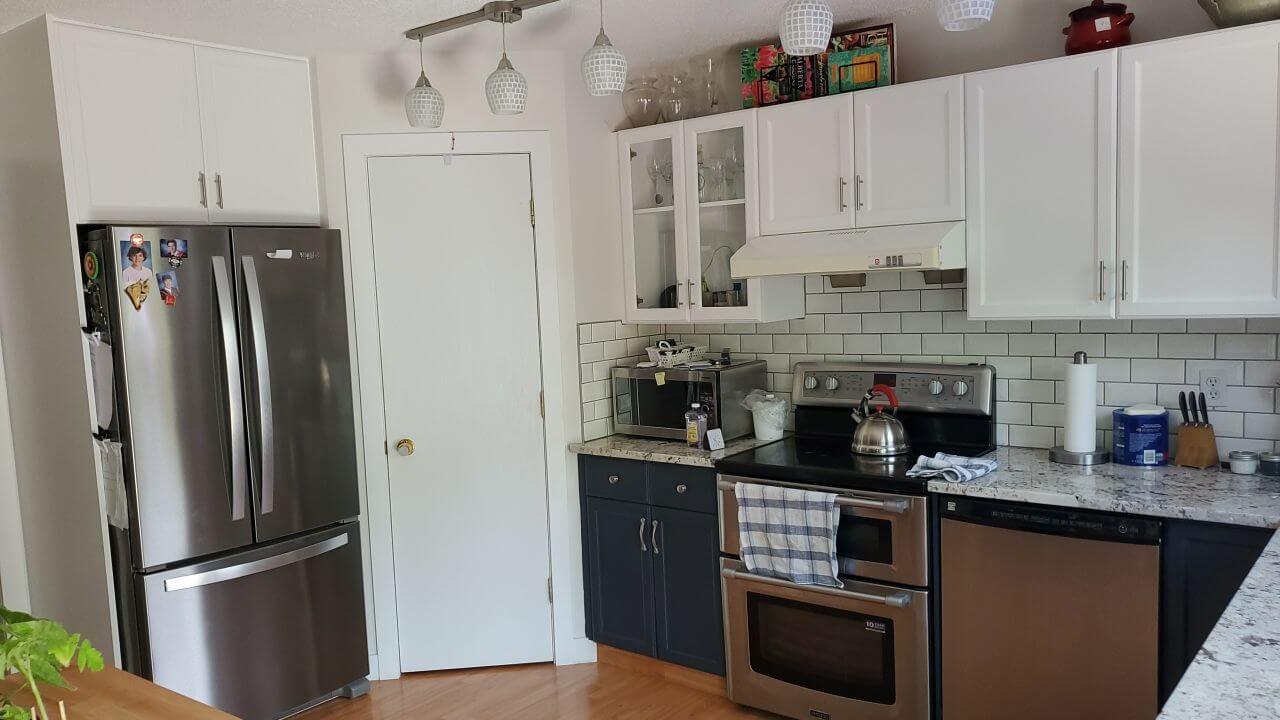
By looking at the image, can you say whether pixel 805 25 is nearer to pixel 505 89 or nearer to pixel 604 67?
pixel 604 67

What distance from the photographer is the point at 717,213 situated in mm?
3623

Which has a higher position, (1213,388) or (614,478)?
(1213,388)

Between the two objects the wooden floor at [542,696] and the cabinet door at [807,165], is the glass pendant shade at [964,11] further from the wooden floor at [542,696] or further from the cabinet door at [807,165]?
the wooden floor at [542,696]

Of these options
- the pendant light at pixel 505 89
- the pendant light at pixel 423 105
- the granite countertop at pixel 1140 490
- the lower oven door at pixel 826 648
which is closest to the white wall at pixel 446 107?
the pendant light at pixel 423 105

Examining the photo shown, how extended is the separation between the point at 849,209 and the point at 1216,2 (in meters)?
Result: 1.19

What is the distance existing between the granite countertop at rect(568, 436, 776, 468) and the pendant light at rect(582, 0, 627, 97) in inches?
54.9

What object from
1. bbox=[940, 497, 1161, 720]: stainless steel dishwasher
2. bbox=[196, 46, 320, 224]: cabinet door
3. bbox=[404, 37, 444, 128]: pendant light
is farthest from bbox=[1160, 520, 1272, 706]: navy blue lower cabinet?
bbox=[196, 46, 320, 224]: cabinet door

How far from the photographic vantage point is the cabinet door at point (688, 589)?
11.3 feet

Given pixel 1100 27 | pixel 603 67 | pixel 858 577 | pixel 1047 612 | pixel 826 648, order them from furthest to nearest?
pixel 826 648 < pixel 858 577 < pixel 1100 27 < pixel 1047 612 < pixel 603 67

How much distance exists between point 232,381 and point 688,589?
1.77 m

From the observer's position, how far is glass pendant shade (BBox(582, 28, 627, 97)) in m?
2.61

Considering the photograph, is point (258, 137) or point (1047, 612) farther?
point (258, 137)

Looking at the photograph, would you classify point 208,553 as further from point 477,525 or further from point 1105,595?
point 1105,595

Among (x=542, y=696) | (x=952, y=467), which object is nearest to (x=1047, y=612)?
(x=952, y=467)
